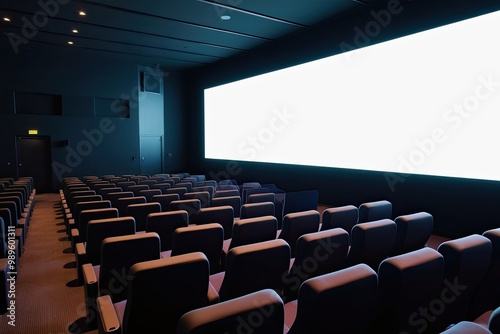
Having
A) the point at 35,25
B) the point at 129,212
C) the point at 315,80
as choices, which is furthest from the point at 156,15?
the point at 129,212

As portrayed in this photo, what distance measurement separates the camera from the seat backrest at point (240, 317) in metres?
0.99

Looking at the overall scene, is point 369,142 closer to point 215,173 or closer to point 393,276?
point 393,276

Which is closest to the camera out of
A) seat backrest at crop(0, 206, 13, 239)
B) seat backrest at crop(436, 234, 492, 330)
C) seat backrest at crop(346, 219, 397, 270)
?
seat backrest at crop(436, 234, 492, 330)

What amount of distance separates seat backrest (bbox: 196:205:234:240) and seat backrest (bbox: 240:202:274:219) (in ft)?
0.55

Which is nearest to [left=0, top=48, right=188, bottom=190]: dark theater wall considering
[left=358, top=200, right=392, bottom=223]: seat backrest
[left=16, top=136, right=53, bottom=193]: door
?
[left=16, top=136, right=53, bottom=193]: door

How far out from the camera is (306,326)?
48.6 inches

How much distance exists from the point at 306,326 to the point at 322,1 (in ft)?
20.4

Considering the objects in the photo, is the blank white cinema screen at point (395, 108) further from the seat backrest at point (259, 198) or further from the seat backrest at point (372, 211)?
the seat backrest at point (259, 198)

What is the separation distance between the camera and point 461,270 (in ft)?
5.52

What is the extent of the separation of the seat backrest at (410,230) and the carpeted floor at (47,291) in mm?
2535

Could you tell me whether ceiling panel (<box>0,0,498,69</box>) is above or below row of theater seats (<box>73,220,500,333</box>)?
above

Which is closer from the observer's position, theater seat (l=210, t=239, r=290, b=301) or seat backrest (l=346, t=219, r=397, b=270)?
theater seat (l=210, t=239, r=290, b=301)

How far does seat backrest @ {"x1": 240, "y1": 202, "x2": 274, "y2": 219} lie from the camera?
11.8 feet

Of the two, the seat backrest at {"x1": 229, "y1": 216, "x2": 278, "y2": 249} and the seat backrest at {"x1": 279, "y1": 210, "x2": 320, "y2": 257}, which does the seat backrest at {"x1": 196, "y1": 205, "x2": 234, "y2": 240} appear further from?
the seat backrest at {"x1": 279, "y1": 210, "x2": 320, "y2": 257}
